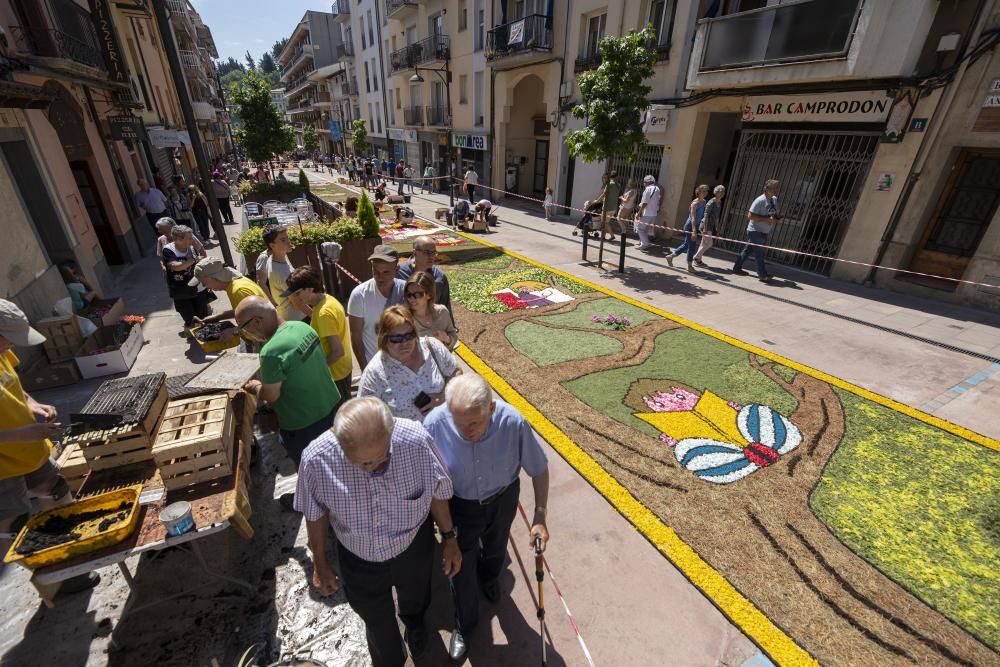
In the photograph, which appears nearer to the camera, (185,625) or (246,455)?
(185,625)

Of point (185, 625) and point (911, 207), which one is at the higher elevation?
point (911, 207)

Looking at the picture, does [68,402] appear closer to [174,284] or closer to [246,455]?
[174,284]

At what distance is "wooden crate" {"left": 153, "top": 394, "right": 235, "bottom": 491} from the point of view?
2.77 m

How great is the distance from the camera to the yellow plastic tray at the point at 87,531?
2359 mm

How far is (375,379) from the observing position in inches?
120

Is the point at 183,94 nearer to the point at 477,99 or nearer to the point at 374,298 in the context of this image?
the point at 374,298

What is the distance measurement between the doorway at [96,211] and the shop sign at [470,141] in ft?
54.8

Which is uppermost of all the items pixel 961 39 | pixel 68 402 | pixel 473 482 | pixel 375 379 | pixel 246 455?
pixel 961 39

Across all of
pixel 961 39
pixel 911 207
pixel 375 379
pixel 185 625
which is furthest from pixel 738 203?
pixel 185 625

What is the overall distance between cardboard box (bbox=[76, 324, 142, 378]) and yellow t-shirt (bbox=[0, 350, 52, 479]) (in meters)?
3.15

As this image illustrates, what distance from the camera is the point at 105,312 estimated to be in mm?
6922

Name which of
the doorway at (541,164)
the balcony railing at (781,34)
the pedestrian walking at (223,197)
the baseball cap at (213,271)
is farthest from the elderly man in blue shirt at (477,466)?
the doorway at (541,164)

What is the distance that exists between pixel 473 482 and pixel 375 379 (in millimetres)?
1015

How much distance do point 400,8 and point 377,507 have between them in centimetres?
3483
